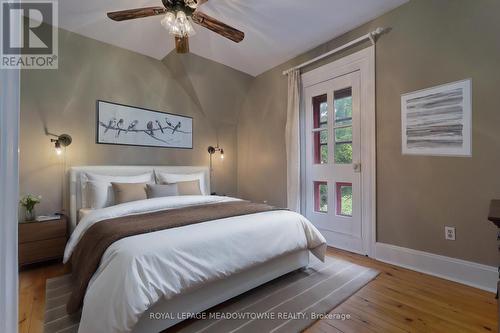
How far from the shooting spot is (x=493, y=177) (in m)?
1.90

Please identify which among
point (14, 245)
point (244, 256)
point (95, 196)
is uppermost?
point (14, 245)

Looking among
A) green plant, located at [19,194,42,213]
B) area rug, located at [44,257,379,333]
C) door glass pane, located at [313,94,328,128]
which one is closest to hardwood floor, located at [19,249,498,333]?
area rug, located at [44,257,379,333]

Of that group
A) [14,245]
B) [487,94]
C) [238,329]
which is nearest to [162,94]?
[238,329]

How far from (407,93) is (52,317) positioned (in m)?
3.56

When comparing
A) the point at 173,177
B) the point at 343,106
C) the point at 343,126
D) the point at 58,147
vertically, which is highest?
the point at 343,106

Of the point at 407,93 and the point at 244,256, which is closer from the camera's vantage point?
the point at 244,256

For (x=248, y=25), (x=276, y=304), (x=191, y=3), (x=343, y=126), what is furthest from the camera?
(x=343, y=126)

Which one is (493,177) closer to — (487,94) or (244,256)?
(487,94)

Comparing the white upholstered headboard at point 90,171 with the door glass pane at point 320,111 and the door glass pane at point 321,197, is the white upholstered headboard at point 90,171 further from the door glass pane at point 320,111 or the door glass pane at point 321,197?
the door glass pane at point 320,111

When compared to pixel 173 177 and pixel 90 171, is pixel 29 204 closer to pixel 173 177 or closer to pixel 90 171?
pixel 90 171

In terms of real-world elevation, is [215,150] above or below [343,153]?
above

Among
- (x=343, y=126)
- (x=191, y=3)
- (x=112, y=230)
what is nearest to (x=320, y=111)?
(x=343, y=126)

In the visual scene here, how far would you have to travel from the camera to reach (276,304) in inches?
68.9

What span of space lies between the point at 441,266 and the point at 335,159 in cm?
150
